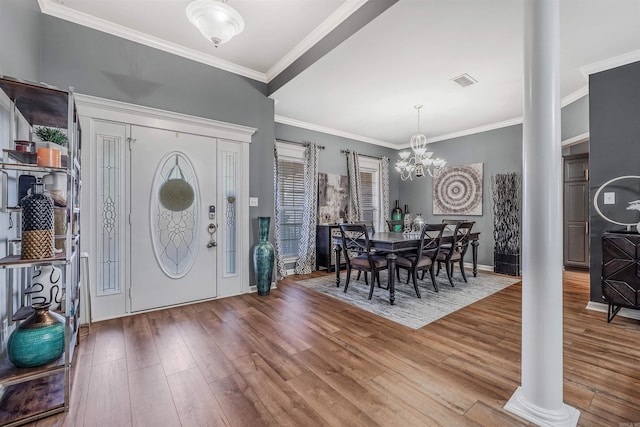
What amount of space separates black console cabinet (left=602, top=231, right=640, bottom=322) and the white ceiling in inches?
76.4

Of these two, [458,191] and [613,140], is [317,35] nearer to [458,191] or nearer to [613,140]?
[613,140]

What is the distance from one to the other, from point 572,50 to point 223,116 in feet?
13.2

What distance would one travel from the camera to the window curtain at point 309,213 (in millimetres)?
5191

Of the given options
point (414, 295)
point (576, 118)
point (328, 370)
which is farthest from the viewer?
point (576, 118)

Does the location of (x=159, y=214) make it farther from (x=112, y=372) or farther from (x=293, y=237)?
(x=293, y=237)

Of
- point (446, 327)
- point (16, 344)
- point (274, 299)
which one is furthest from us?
point (274, 299)

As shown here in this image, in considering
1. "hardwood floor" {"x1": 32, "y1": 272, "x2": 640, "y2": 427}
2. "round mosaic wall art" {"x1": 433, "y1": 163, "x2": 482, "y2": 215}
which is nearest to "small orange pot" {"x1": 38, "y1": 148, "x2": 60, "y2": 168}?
"hardwood floor" {"x1": 32, "y1": 272, "x2": 640, "y2": 427}

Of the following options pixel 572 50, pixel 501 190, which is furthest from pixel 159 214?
pixel 501 190

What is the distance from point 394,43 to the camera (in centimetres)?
275

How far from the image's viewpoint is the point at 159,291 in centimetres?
319

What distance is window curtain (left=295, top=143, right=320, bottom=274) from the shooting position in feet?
17.0

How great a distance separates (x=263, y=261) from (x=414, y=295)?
2.06 metres

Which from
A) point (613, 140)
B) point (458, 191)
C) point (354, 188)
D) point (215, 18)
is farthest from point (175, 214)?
point (458, 191)

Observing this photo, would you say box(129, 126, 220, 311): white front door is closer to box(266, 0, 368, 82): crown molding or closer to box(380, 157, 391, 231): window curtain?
Result: box(266, 0, 368, 82): crown molding
